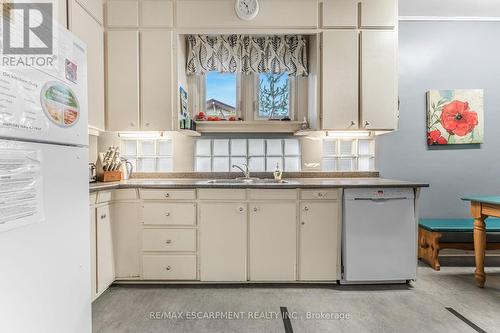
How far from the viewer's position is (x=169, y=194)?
90.0 inches

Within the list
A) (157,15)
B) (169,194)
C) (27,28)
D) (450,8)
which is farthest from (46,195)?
(450,8)

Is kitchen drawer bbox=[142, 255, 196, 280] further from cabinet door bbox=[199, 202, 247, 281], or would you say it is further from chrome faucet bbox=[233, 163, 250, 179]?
chrome faucet bbox=[233, 163, 250, 179]

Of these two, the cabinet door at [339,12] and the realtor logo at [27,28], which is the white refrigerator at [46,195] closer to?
the realtor logo at [27,28]

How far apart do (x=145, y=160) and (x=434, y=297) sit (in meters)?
2.97

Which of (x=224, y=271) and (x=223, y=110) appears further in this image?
(x=223, y=110)

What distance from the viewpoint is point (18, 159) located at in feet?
2.91

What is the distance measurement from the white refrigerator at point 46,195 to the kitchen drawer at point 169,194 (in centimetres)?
100

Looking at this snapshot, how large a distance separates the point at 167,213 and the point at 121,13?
1912 millimetres

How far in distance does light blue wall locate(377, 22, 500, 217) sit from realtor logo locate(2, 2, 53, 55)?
298 cm

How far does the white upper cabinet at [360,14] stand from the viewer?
2477mm

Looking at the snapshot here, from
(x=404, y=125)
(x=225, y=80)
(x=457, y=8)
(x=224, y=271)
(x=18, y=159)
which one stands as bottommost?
(x=224, y=271)

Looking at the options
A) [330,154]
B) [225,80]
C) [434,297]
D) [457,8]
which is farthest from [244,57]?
[434,297]

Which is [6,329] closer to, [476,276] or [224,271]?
[224,271]

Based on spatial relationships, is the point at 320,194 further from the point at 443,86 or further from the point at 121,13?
the point at 121,13
